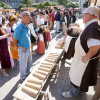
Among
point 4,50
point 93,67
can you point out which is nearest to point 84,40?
point 93,67

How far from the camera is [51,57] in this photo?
3.67 metres

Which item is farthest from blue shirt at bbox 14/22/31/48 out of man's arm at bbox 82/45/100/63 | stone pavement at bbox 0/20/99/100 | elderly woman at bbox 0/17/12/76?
man's arm at bbox 82/45/100/63

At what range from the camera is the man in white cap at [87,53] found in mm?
1904

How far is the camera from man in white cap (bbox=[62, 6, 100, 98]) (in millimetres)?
1904

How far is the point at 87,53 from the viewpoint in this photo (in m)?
2.00

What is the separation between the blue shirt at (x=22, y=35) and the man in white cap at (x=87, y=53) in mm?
1183

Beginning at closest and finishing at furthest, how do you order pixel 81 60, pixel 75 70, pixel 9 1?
pixel 81 60, pixel 75 70, pixel 9 1

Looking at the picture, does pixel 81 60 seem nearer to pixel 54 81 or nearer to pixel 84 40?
pixel 84 40

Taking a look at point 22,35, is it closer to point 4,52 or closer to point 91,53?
point 4,52

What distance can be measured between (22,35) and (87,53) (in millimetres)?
1466

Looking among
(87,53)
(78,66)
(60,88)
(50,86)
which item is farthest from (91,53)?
(50,86)

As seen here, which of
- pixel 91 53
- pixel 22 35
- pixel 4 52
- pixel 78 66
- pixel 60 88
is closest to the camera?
pixel 91 53

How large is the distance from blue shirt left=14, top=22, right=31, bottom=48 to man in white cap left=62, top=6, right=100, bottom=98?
46.6 inches

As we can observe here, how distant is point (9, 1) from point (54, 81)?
277 ft
